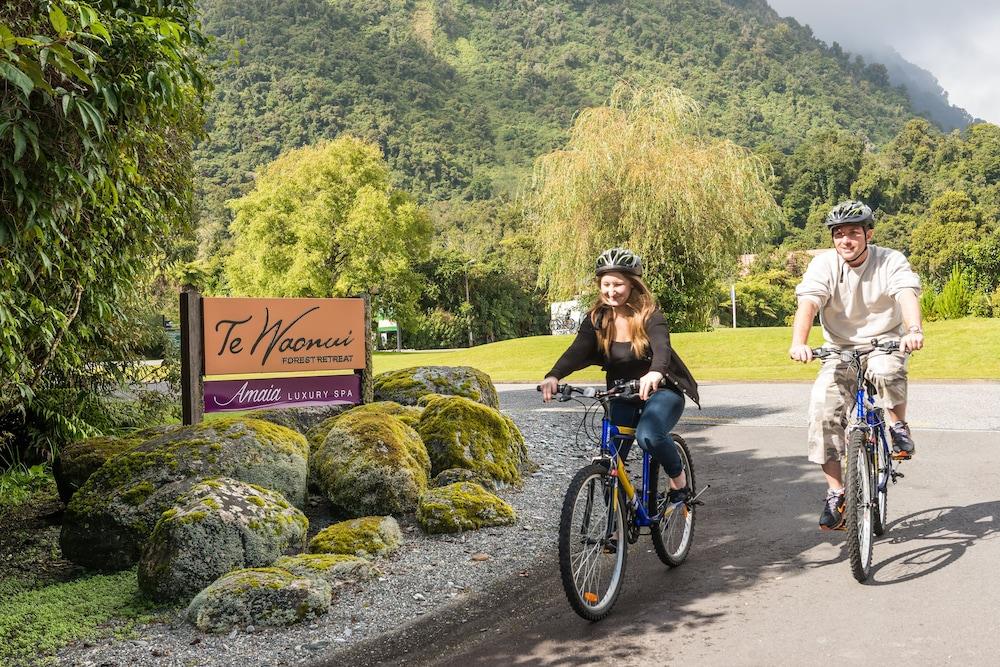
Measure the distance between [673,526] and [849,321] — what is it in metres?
1.71

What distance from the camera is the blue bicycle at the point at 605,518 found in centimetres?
433

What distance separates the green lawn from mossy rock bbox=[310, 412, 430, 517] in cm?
1466

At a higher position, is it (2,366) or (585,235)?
(585,235)

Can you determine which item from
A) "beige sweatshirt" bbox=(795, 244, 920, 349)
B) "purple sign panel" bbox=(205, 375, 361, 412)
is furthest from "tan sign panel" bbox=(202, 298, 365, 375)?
"beige sweatshirt" bbox=(795, 244, 920, 349)

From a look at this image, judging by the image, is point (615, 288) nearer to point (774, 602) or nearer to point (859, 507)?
point (859, 507)

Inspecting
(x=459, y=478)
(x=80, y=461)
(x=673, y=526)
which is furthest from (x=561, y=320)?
(x=673, y=526)

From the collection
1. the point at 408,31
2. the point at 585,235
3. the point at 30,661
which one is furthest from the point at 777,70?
the point at 30,661

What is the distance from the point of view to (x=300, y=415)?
912 centimetres

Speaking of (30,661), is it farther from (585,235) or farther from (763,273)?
(763,273)

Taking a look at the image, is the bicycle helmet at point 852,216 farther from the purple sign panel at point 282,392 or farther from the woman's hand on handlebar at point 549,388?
the purple sign panel at point 282,392

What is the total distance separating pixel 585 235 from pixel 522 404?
13.3 metres

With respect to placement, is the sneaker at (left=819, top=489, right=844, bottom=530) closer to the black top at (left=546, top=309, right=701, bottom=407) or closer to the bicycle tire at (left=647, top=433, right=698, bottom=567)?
the bicycle tire at (left=647, top=433, right=698, bottom=567)

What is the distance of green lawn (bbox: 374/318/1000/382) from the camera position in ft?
69.6

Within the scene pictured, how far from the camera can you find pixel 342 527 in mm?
6445
